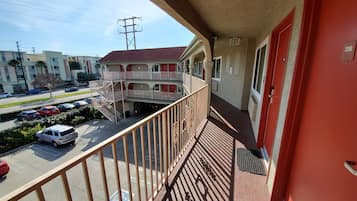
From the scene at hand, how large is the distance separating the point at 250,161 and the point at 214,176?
74 centimetres

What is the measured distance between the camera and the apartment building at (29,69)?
2269 centimetres

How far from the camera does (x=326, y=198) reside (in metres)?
0.91

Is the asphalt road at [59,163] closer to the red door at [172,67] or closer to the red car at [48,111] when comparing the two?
the red car at [48,111]

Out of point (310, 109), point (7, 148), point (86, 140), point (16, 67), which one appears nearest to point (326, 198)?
point (310, 109)

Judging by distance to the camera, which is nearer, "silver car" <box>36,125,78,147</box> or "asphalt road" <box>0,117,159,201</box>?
"asphalt road" <box>0,117,159,201</box>

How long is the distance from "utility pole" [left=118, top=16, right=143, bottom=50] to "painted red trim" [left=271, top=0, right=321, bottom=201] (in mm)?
19606

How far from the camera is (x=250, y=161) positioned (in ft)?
7.54

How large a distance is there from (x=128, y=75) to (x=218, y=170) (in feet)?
44.3

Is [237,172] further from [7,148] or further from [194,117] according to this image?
[7,148]

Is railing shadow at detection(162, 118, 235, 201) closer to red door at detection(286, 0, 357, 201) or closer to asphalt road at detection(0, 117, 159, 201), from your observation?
red door at detection(286, 0, 357, 201)

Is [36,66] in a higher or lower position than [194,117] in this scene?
higher

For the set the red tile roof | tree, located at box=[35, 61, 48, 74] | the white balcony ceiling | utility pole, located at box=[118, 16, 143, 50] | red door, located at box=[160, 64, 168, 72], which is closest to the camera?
the white balcony ceiling

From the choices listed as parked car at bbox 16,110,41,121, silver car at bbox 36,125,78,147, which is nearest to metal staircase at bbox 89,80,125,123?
silver car at bbox 36,125,78,147

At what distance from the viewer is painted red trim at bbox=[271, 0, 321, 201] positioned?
3.76 feet
